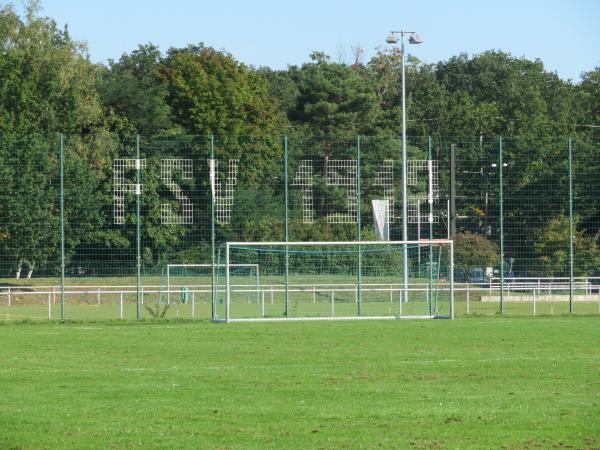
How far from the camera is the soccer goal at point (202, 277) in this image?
33.6m

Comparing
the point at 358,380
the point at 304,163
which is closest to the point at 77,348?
the point at 358,380

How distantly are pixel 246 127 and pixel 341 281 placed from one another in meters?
44.7

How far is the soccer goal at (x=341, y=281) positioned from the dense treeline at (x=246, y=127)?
1.11 metres

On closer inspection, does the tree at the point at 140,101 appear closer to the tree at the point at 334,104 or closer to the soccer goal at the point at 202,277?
the tree at the point at 334,104

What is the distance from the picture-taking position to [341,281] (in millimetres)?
34094

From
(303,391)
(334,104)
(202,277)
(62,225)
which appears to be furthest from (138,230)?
(334,104)

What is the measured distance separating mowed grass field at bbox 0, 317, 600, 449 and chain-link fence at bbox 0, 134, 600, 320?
8.96m

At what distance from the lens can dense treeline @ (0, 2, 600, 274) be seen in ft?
112

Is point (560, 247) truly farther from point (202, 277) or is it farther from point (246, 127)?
point (246, 127)

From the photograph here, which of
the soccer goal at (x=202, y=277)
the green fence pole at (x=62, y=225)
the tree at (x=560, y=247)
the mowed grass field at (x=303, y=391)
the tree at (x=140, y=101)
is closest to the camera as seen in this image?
the mowed grass field at (x=303, y=391)

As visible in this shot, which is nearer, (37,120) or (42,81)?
(37,120)

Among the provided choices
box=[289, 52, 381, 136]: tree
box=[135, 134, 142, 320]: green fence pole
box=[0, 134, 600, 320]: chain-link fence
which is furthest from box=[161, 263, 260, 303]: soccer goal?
box=[289, 52, 381, 136]: tree

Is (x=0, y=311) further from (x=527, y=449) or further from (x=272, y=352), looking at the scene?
(x=527, y=449)

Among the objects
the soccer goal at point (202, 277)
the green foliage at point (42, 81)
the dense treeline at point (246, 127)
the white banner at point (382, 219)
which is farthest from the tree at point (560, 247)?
the green foliage at point (42, 81)
